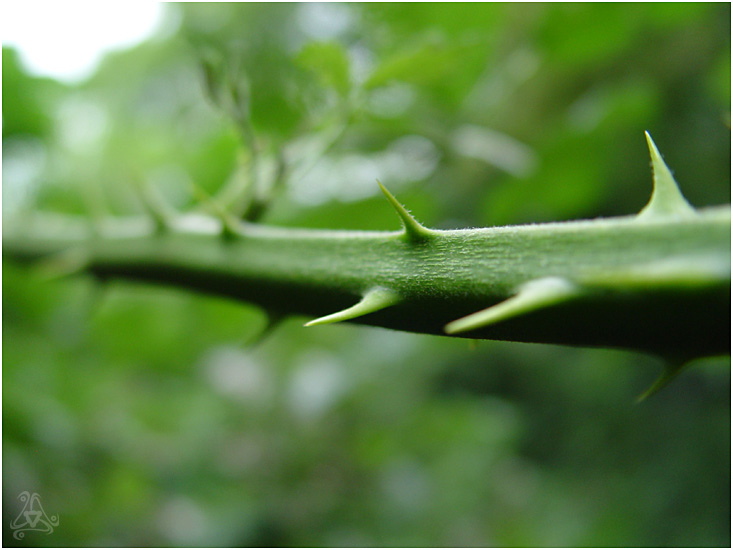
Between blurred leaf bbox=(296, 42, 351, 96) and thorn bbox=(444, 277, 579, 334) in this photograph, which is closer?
thorn bbox=(444, 277, 579, 334)

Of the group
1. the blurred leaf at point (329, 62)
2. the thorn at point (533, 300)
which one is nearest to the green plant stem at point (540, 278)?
the thorn at point (533, 300)

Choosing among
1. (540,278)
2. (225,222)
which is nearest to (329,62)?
(225,222)

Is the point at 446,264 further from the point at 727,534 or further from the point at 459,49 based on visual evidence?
the point at 727,534

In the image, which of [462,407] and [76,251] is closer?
[76,251]

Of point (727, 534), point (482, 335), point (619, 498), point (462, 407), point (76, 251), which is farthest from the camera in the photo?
point (619, 498)

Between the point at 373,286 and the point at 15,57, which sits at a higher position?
the point at 15,57

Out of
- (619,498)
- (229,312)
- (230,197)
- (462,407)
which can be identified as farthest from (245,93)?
(619,498)

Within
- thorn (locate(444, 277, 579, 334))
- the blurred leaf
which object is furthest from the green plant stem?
the blurred leaf

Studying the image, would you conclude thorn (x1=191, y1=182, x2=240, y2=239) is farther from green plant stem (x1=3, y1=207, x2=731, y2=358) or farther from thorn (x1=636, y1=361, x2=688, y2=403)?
thorn (x1=636, y1=361, x2=688, y2=403)
